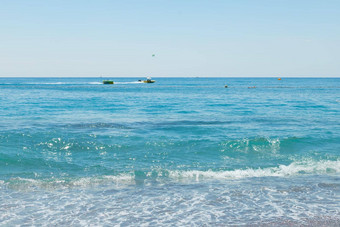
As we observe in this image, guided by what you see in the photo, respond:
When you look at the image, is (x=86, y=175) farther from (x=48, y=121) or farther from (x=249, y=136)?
(x=48, y=121)

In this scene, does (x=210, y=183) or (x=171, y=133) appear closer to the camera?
(x=210, y=183)

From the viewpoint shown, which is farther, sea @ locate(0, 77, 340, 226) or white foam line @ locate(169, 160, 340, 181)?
white foam line @ locate(169, 160, 340, 181)

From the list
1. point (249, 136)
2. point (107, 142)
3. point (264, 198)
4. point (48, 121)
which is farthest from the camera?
point (48, 121)

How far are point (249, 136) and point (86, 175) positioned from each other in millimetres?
12227

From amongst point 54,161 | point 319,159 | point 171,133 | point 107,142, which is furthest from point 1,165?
point 319,159

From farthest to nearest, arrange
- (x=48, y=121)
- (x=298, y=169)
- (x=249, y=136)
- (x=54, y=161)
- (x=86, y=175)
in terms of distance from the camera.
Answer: (x=48, y=121)
(x=249, y=136)
(x=54, y=161)
(x=298, y=169)
(x=86, y=175)

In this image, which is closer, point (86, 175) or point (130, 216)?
point (130, 216)

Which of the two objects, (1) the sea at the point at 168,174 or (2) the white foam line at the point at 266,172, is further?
(2) the white foam line at the point at 266,172

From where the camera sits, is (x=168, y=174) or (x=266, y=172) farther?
(x=266, y=172)

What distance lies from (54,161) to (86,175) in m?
3.21

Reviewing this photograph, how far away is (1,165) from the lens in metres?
16.6

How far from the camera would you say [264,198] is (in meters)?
12.2

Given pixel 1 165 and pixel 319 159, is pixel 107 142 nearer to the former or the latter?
pixel 1 165

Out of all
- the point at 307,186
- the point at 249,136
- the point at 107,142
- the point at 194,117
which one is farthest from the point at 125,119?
the point at 307,186
